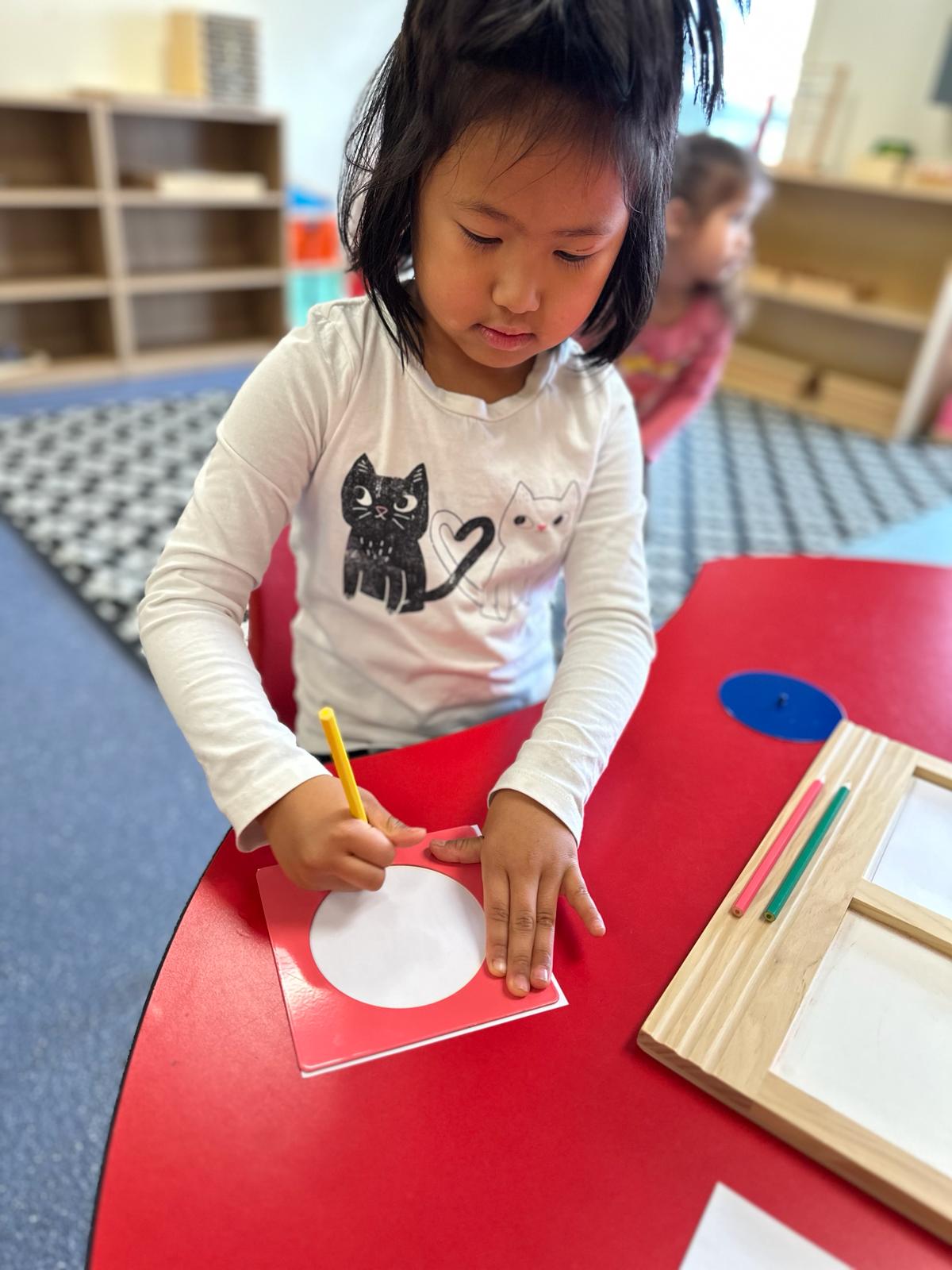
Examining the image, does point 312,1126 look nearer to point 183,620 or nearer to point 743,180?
point 183,620

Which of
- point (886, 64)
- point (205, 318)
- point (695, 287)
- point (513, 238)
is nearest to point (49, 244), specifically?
point (205, 318)

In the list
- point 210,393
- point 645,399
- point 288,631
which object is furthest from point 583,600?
point 210,393

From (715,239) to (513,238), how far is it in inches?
48.6

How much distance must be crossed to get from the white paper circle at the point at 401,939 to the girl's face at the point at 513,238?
355 mm

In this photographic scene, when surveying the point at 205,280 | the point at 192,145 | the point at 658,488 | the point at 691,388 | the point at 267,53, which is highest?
the point at 267,53

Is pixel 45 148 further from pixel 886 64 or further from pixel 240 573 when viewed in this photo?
pixel 886 64

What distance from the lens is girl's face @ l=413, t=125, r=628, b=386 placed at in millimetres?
499

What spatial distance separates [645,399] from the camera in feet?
5.57

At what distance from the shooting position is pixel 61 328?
10.9ft

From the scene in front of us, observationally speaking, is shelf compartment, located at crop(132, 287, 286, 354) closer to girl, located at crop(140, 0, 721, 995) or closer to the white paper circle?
girl, located at crop(140, 0, 721, 995)

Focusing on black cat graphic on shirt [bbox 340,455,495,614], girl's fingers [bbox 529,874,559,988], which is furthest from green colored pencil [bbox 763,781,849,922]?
black cat graphic on shirt [bbox 340,455,495,614]

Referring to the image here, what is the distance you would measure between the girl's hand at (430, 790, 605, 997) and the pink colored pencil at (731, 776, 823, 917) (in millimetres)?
82

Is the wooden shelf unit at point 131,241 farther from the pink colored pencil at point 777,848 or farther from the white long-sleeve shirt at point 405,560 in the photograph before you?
the pink colored pencil at point 777,848

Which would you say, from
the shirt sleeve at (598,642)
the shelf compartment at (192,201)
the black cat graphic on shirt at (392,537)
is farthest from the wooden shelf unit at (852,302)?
the black cat graphic on shirt at (392,537)
